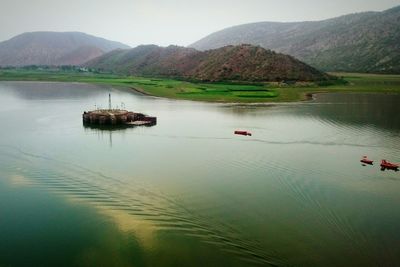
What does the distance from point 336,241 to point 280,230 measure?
7.28 ft

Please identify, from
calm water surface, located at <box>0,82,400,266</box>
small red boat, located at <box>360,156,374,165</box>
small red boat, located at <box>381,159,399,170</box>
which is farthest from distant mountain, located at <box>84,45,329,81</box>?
small red boat, located at <box>381,159,399,170</box>

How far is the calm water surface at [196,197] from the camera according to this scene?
1480 cm

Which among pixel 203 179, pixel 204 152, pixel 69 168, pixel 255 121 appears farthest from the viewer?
pixel 255 121

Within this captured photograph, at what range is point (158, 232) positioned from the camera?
16.2 m

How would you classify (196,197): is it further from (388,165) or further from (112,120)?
(112,120)

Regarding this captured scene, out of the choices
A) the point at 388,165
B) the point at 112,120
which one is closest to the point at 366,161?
the point at 388,165

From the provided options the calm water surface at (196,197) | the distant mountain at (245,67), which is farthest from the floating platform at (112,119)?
the distant mountain at (245,67)

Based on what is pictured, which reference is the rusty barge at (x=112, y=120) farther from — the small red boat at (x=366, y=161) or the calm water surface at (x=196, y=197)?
the small red boat at (x=366, y=161)

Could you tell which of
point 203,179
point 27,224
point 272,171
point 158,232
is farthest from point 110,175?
point 272,171

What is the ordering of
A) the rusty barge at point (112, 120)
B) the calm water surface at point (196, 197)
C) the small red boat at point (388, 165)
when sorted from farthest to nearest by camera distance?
the rusty barge at point (112, 120) < the small red boat at point (388, 165) < the calm water surface at point (196, 197)

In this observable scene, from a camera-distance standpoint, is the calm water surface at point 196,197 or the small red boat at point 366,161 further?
the small red boat at point 366,161

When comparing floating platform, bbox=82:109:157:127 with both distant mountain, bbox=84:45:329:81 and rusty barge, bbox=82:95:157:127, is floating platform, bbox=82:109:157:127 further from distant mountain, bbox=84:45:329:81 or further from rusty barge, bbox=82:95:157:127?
distant mountain, bbox=84:45:329:81

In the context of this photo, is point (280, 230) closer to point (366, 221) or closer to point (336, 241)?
point (336, 241)

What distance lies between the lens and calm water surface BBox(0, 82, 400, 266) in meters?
14.8
